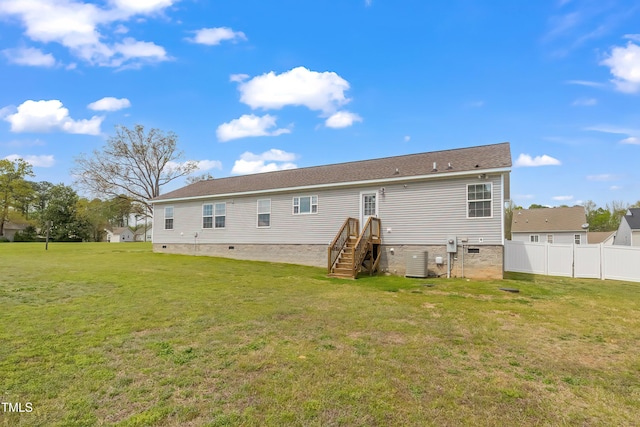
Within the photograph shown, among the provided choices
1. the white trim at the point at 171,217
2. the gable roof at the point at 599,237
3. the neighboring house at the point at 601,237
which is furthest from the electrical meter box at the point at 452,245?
the gable roof at the point at 599,237

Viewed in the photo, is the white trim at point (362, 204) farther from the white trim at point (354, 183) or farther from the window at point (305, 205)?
the window at point (305, 205)

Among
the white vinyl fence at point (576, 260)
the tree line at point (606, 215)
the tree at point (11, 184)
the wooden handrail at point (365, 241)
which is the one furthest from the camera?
the tree line at point (606, 215)

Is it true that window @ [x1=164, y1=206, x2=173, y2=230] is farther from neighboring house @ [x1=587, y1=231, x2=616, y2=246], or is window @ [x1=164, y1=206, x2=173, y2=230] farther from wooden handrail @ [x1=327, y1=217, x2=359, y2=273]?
neighboring house @ [x1=587, y1=231, x2=616, y2=246]

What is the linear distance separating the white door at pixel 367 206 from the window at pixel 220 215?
8.12 metres

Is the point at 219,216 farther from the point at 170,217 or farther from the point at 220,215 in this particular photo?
the point at 170,217

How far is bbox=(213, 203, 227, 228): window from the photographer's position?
721 inches

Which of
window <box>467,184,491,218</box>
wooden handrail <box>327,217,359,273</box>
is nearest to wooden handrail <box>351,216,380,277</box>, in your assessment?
wooden handrail <box>327,217,359,273</box>

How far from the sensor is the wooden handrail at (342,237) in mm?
12742

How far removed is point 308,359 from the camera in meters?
3.96

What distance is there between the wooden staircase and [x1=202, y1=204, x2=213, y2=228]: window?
349 inches

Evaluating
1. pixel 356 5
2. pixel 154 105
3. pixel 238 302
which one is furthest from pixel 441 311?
pixel 154 105

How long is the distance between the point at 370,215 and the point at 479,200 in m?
4.28

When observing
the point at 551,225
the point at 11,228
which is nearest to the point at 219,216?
the point at 551,225

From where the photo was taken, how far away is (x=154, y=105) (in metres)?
16.3
